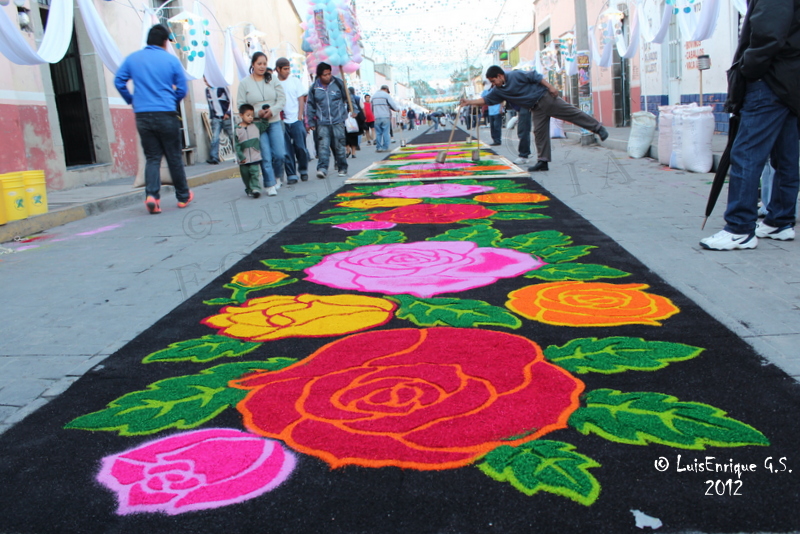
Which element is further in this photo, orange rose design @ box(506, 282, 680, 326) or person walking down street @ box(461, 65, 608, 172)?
person walking down street @ box(461, 65, 608, 172)

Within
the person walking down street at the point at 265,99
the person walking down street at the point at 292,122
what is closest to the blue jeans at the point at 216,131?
the person walking down street at the point at 292,122

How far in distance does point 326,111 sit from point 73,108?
4767 mm

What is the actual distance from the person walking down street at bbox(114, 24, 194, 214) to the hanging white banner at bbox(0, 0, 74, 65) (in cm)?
82

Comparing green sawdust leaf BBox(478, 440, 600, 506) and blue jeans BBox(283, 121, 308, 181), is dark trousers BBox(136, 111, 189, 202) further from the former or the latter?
green sawdust leaf BBox(478, 440, 600, 506)

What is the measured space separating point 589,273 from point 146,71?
4.90 m

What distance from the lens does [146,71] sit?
6.32 meters

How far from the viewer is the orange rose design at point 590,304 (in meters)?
2.60

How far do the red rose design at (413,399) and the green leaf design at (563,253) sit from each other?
1337 millimetres

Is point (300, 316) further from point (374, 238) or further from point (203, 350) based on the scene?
point (374, 238)

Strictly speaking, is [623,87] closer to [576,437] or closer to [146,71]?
[146,71]

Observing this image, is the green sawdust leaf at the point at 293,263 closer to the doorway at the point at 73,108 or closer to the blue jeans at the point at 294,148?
the blue jeans at the point at 294,148

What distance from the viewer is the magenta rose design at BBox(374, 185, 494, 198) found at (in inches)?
266

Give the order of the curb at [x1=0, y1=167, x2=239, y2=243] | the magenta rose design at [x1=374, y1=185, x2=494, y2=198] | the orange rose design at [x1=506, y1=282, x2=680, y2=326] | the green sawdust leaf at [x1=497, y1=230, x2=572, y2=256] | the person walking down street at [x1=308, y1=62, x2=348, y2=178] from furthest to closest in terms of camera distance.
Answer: the person walking down street at [x1=308, y1=62, x2=348, y2=178], the magenta rose design at [x1=374, y1=185, x2=494, y2=198], the curb at [x1=0, y1=167, x2=239, y2=243], the green sawdust leaf at [x1=497, y1=230, x2=572, y2=256], the orange rose design at [x1=506, y1=282, x2=680, y2=326]

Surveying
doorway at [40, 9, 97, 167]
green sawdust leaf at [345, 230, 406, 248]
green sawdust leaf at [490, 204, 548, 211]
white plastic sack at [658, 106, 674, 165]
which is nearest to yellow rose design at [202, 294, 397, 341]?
green sawdust leaf at [345, 230, 406, 248]
